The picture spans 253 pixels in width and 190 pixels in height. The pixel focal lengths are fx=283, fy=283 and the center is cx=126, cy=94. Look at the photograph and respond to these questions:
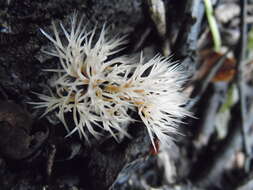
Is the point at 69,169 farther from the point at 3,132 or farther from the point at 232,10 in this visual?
the point at 232,10

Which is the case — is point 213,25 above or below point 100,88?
above

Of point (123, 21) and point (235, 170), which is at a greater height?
point (123, 21)

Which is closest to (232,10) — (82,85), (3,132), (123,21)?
(123,21)

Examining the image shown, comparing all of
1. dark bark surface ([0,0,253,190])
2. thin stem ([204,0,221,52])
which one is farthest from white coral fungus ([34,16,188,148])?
thin stem ([204,0,221,52])

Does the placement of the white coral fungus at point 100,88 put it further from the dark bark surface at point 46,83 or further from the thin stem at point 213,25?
the thin stem at point 213,25

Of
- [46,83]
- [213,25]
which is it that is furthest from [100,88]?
[213,25]

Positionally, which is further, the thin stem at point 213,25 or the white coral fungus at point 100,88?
the thin stem at point 213,25

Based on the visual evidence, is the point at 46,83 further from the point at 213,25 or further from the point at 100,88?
the point at 213,25

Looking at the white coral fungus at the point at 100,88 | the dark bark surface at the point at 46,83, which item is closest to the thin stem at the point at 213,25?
the dark bark surface at the point at 46,83

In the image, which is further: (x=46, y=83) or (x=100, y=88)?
(x=46, y=83)

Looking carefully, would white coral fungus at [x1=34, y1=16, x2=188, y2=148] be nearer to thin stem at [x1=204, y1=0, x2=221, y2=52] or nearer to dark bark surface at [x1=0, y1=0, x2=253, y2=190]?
dark bark surface at [x1=0, y1=0, x2=253, y2=190]

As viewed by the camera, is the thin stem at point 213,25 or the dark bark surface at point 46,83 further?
the thin stem at point 213,25
